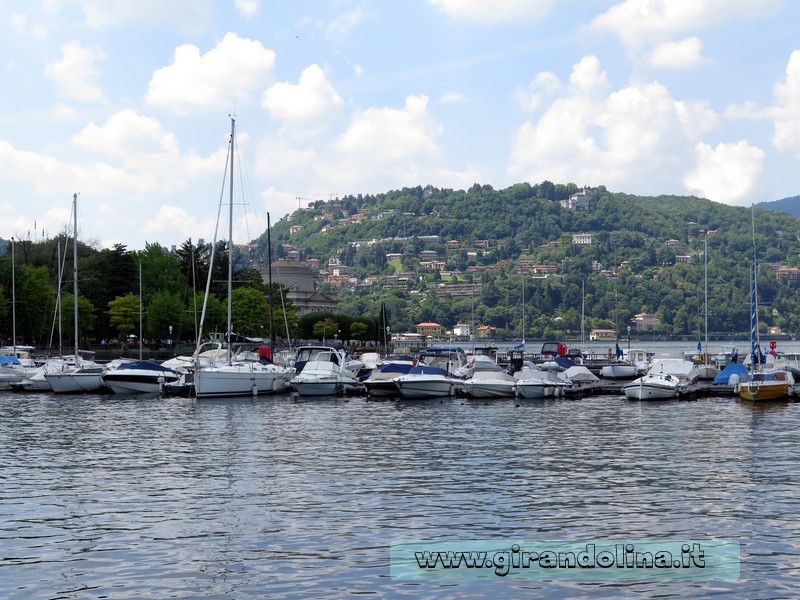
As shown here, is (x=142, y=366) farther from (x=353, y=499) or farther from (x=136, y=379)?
(x=353, y=499)

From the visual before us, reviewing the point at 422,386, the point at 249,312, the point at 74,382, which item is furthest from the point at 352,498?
the point at 249,312

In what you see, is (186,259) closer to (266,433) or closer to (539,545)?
(266,433)

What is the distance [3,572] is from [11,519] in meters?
5.05

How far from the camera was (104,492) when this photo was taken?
88.2 ft

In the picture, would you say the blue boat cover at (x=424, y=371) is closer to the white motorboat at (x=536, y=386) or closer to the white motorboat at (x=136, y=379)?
the white motorboat at (x=536, y=386)

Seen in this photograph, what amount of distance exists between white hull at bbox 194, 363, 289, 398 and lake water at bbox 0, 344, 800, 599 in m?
14.6

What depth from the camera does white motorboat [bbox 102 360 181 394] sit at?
68.0 meters

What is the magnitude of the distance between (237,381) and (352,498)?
132 feet

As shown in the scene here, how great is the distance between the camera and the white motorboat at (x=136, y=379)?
223 feet

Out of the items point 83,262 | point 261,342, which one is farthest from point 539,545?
point 83,262

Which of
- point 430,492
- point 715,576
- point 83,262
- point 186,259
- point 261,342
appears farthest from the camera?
point 186,259

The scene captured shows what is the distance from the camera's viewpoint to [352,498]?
25703 mm

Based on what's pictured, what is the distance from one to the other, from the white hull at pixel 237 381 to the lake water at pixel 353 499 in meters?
14.6

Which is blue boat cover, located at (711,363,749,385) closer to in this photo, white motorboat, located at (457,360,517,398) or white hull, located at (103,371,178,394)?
white motorboat, located at (457,360,517,398)
